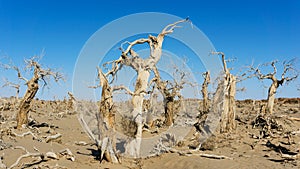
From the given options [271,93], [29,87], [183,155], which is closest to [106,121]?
[183,155]

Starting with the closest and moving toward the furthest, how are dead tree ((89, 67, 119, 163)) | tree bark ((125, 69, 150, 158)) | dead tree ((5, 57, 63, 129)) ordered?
1. dead tree ((89, 67, 119, 163))
2. tree bark ((125, 69, 150, 158))
3. dead tree ((5, 57, 63, 129))

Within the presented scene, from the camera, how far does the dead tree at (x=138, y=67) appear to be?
36.4ft

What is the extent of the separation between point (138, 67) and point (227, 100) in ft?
27.4

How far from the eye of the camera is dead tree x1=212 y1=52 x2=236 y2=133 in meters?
17.6

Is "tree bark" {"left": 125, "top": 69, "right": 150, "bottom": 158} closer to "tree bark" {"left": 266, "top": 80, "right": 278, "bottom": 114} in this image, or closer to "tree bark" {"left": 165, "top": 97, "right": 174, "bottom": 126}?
"tree bark" {"left": 165, "top": 97, "right": 174, "bottom": 126}

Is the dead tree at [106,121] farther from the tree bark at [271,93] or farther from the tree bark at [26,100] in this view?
the tree bark at [271,93]

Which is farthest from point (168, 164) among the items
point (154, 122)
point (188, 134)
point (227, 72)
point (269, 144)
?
point (154, 122)

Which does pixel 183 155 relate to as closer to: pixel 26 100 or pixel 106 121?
pixel 106 121

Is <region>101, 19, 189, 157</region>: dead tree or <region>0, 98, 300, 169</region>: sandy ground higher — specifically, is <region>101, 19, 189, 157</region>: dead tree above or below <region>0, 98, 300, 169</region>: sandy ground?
above

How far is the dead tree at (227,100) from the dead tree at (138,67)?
692 centimetres

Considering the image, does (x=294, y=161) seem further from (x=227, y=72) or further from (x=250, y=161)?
(x=227, y=72)

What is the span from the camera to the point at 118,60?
36.3ft

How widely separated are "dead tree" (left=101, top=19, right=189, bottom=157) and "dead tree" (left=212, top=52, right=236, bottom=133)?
6.92 m

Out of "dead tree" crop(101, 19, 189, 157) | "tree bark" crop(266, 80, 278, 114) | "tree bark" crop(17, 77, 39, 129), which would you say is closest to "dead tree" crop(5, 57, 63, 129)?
"tree bark" crop(17, 77, 39, 129)
